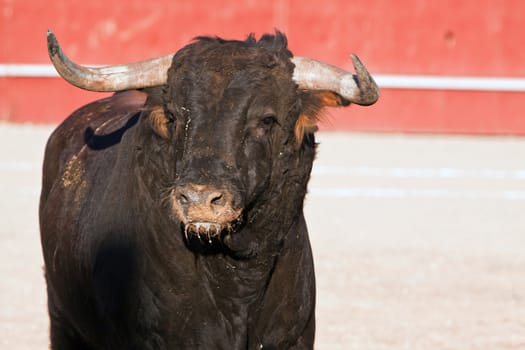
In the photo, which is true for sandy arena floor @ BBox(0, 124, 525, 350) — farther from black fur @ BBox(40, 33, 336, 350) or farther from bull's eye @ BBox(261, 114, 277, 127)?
bull's eye @ BBox(261, 114, 277, 127)

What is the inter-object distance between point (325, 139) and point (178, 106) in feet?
30.5

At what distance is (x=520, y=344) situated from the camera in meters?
5.16

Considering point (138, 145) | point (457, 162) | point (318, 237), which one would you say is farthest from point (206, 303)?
point (457, 162)

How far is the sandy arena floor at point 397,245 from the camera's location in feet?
17.7

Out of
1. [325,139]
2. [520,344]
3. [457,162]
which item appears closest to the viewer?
[520,344]

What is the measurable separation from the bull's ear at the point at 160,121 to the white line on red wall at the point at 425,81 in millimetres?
9922

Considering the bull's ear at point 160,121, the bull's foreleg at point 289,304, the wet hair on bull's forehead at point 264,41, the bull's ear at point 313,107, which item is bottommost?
the bull's foreleg at point 289,304

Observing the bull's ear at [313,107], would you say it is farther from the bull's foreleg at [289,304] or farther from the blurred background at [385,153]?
the blurred background at [385,153]

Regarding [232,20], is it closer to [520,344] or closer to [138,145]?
[520,344]

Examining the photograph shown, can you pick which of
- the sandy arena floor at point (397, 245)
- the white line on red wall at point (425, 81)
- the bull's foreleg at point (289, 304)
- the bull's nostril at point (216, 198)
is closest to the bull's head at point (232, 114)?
the bull's nostril at point (216, 198)

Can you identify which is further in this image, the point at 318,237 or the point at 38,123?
the point at 38,123

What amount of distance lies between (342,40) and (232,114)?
33.2 ft

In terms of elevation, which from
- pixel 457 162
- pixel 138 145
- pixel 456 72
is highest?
pixel 456 72

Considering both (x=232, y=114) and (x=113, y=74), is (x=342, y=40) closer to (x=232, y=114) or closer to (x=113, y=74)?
(x=113, y=74)
